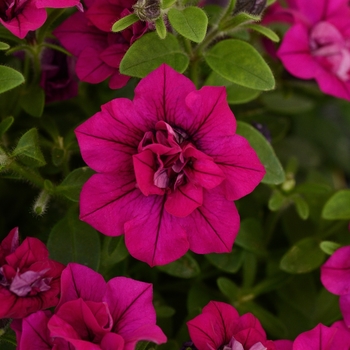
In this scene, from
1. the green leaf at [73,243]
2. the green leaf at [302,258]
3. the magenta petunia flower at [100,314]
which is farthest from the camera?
the green leaf at [302,258]

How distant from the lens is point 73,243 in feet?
2.78

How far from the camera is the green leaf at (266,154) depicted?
86 centimetres

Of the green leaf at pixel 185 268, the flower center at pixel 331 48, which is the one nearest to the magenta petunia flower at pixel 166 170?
the green leaf at pixel 185 268

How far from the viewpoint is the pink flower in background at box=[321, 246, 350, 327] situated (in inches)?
32.6

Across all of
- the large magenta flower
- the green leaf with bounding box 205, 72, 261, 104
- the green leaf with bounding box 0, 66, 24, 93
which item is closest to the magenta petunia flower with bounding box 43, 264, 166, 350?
the large magenta flower

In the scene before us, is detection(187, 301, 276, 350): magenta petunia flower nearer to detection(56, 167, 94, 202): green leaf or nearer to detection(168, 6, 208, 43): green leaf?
detection(56, 167, 94, 202): green leaf

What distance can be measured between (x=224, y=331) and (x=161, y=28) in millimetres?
Answer: 406

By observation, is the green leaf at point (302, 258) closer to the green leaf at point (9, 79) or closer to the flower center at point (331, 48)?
the flower center at point (331, 48)

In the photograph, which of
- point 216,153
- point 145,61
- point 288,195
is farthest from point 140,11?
point 288,195

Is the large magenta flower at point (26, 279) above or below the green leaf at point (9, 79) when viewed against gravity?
below

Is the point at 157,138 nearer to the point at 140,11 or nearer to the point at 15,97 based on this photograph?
the point at 140,11

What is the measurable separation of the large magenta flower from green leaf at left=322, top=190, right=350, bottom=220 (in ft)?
1.55

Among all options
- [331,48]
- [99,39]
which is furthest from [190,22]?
[331,48]

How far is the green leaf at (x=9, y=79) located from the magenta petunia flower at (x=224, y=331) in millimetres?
383
